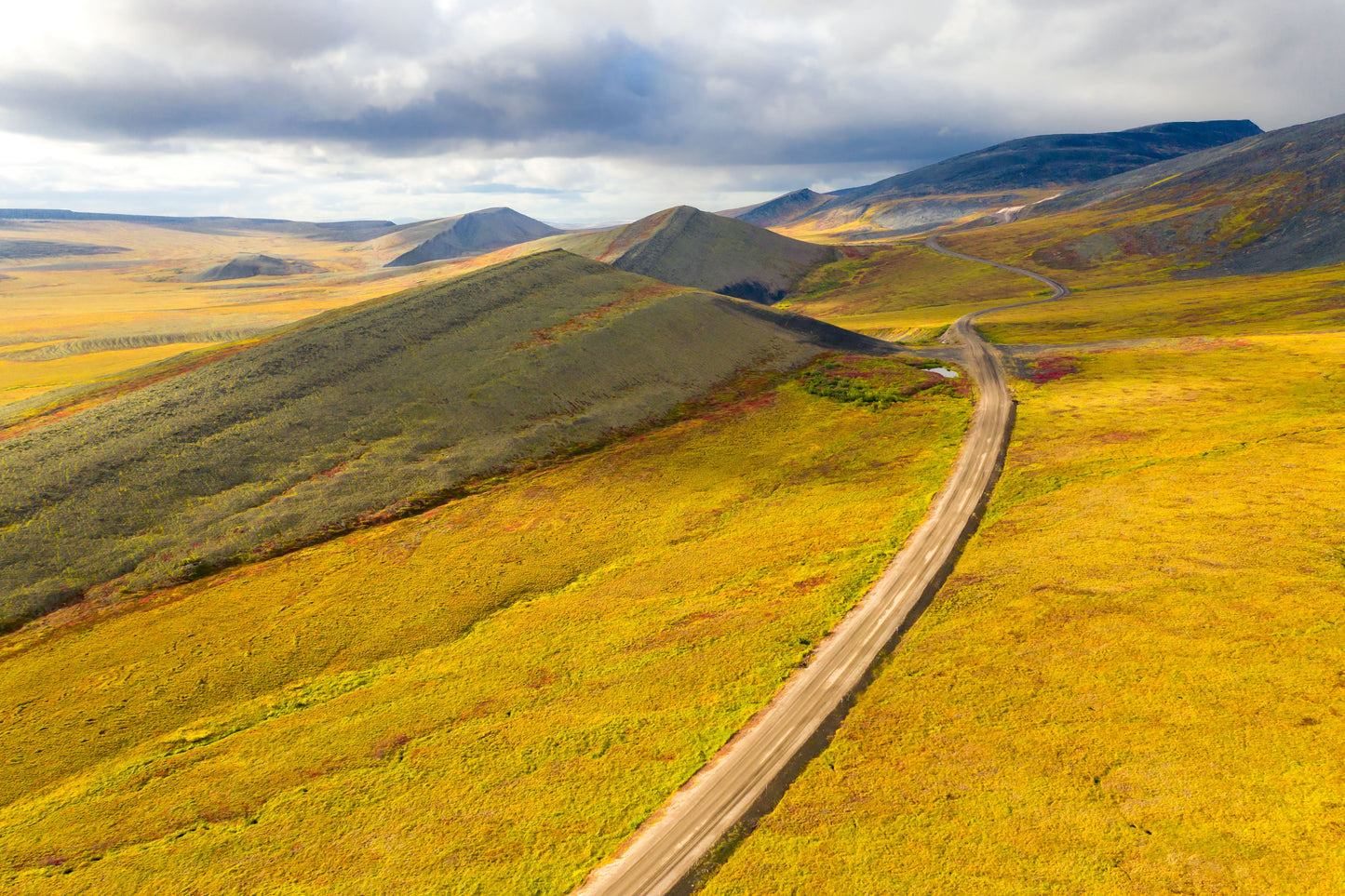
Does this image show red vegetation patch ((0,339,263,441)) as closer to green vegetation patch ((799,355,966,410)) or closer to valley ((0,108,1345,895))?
valley ((0,108,1345,895))

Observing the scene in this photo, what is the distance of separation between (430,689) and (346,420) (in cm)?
4057

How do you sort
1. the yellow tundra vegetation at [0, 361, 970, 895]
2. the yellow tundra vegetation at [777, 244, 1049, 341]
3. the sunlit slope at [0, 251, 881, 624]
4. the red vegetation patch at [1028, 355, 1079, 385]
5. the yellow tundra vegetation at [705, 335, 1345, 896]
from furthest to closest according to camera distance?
the yellow tundra vegetation at [777, 244, 1049, 341], the red vegetation patch at [1028, 355, 1079, 385], the sunlit slope at [0, 251, 881, 624], the yellow tundra vegetation at [0, 361, 970, 895], the yellow tundra vegetation at [705, 335, 1345, 896]

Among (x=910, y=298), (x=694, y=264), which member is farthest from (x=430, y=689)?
(x=910, y=298)

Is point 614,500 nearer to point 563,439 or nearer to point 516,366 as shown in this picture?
point 563,439

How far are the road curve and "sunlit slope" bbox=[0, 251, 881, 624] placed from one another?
37.7m

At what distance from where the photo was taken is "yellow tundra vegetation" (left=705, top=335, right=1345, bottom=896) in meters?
20.0

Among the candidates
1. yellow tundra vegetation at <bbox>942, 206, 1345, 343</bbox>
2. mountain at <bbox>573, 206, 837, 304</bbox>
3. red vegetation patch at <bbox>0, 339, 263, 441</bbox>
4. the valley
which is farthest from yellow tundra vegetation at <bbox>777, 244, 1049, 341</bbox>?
red vegetation patch at <bbox>0, 339, 263, 441</bbox>

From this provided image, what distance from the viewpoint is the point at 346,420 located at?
62562 mm

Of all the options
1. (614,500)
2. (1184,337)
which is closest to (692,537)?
(614,500)

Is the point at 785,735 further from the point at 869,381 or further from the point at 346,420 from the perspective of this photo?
the point at 869,381

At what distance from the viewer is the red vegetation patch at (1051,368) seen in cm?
8200

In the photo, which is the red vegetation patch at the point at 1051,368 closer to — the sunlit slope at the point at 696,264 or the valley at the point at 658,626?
the valley at the point at 658,626

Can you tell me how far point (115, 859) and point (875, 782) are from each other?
2947cm

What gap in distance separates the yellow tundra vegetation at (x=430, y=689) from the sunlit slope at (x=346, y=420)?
5.40 m
